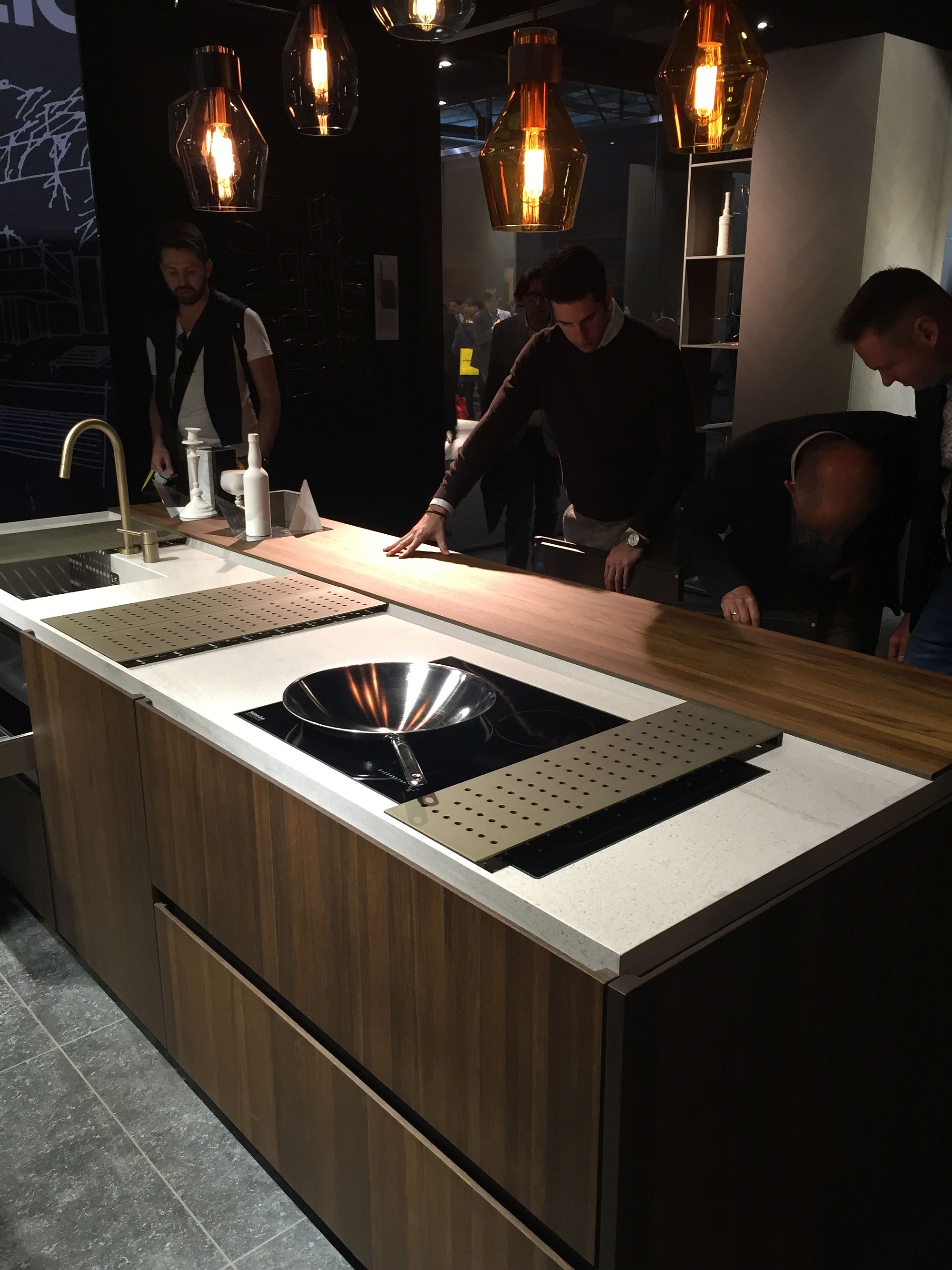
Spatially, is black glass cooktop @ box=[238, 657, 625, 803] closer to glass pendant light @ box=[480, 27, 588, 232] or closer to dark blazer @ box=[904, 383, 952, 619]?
glass pendant light @ box=[480, 27, 588, 232]

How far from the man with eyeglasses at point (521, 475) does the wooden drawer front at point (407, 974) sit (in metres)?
3.42

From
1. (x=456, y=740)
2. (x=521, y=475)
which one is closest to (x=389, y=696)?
(x=456, y=740)

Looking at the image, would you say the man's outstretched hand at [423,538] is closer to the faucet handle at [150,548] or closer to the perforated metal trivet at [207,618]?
the perforated metal trivet at [207,618]

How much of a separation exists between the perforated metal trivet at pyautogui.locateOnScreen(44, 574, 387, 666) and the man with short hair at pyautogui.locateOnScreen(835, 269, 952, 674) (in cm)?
116

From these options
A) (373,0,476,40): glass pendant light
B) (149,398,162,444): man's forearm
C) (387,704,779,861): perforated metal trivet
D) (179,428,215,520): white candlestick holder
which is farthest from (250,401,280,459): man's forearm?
(387,704,779,861): perforated metal trivet

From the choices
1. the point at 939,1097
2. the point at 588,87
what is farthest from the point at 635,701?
the point at 588,87

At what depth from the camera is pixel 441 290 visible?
450cm

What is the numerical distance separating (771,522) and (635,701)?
94 cm

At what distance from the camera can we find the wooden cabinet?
1.86 m

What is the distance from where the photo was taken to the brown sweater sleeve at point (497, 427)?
2928 mm

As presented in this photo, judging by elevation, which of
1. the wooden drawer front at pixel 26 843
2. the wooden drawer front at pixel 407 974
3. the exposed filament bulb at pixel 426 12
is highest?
the exposed filament bulb at pixel 426 12

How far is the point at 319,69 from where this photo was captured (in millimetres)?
1980

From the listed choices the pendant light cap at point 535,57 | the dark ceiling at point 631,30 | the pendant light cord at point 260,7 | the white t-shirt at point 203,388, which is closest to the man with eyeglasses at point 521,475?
the dark ceiling at point 631,30

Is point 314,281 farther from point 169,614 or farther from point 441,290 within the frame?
point 169,614
